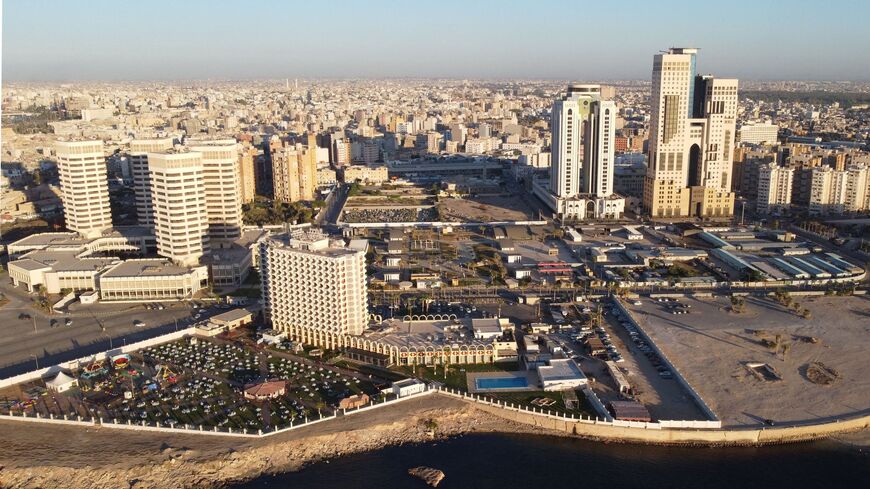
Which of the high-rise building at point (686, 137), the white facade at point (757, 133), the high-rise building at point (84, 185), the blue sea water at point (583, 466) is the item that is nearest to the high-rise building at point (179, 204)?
the high-rise building at point (84, 185)

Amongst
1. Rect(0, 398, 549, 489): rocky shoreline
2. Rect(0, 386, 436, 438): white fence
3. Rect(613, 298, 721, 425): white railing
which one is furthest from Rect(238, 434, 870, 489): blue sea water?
Rect(0, 386, 436, 438): white fence

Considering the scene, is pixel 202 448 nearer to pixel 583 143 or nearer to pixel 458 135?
pixel 583 143

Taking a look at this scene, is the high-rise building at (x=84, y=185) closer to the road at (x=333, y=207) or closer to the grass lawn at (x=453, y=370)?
the road at (x=333, y=207)

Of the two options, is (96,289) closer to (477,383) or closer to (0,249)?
(0,249)

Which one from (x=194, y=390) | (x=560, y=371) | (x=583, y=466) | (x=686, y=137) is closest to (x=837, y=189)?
(x=686, y=137)

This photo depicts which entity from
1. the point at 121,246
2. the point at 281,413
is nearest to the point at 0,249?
the point at 121,246

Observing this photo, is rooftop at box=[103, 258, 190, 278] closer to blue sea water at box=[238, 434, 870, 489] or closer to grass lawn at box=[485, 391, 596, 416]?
blue sea water at box=[238, 434, 870, 489]
